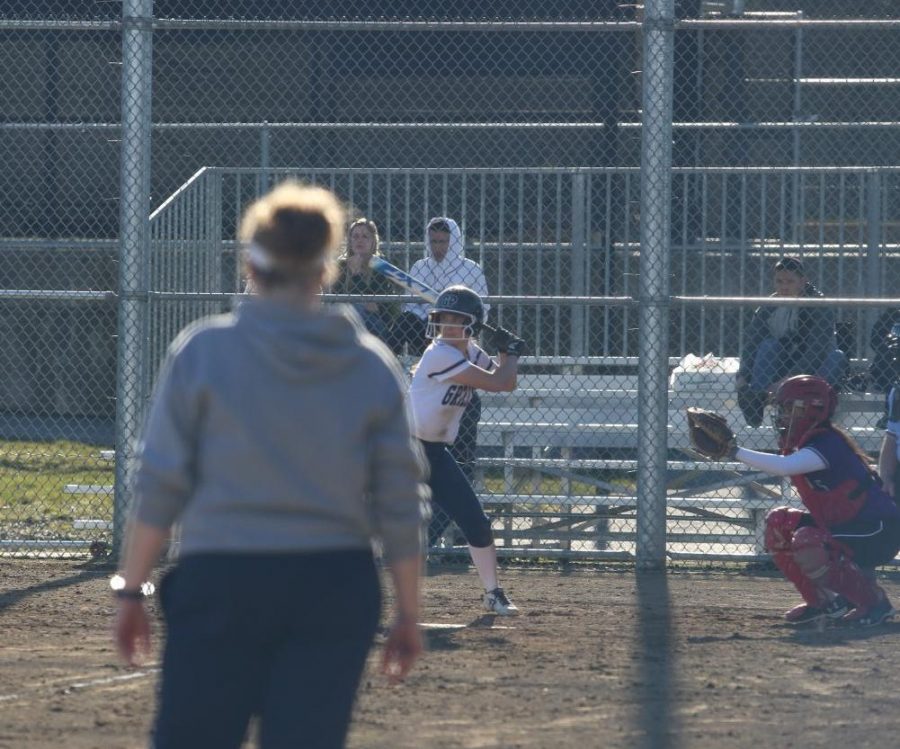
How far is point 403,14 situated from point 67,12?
10.5 feet

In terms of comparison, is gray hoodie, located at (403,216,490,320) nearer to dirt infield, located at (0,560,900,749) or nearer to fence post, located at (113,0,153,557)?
fence post, located at (113,0,153,557)

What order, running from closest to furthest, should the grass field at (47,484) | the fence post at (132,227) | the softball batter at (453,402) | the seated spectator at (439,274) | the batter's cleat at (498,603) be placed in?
1. the softball batter at (453,402)
2. the batter's cleat at (498,603)
3. the fence post at (132,227)
4. the seated spectator at (439,274)
5. the grass field at (47,484)

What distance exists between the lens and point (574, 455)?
10.9m

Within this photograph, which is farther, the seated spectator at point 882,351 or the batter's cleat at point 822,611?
the seated spectator at point 882,351

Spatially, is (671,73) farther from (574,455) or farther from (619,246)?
(574,455)

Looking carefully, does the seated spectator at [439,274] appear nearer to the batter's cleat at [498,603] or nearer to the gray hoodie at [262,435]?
the batter's cleat at [498,603]

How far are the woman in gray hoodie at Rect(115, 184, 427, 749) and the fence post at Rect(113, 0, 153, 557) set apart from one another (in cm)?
561

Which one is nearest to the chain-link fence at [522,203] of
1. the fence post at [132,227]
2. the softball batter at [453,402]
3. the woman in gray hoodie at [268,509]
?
the fence post at [132,227]

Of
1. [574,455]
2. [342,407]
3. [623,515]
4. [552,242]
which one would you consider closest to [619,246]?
[552,242]

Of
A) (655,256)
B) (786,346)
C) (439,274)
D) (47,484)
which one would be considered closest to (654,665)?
(655,256)

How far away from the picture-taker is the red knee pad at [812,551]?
23.1ft

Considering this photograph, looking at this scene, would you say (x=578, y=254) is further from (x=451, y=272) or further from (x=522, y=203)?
(x=451, y=272)

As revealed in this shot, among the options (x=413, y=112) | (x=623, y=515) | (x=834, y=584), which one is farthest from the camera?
(x=413, y=112)

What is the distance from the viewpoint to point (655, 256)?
8.49 meters
